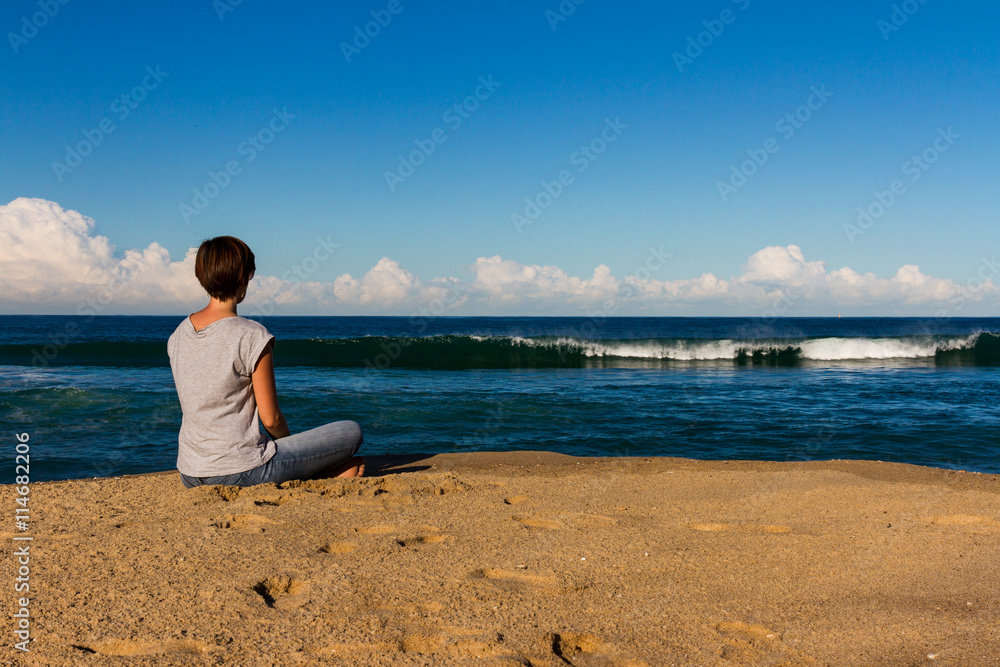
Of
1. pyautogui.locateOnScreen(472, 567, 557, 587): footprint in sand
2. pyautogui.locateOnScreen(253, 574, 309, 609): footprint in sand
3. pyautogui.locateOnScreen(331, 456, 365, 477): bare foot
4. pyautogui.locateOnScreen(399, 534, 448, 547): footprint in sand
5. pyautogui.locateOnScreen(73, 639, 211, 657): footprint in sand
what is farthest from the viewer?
pyautogui.locateOnScreen(331, 456, 365, 477): bare foot

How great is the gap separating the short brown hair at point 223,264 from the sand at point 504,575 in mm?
1255

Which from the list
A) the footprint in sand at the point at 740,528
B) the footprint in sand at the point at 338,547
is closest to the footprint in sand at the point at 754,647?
the footprint in sand at the point at 740,528

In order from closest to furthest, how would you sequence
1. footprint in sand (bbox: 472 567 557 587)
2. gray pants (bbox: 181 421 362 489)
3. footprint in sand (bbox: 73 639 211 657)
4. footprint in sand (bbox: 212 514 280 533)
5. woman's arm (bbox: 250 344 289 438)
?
footprint in sand (bbox: 73 639 211 657) → footprint in sand (bbox: 472 567 557 587) → footprint in sand (bbox: 212 514 280 533) → woman's arm (bbox: 250 344 289 438) → gray pants (bbox: 181 421 362 489)

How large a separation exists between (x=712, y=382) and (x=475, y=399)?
550 centimetres

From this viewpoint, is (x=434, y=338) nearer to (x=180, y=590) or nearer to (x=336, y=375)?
(x=336, y=375)

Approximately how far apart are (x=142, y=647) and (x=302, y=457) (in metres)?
2.02

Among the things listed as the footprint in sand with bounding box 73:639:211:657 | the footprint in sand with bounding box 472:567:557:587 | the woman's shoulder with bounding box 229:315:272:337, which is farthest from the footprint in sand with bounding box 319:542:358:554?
the woman's shoulder with bounding box 229:315:272:337

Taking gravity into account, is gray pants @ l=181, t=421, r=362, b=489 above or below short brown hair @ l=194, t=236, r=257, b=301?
below

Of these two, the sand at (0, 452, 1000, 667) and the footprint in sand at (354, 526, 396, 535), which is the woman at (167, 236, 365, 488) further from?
the footprint in sand at (354, 526, 396, 535)

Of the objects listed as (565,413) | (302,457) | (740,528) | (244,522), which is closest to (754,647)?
(740,528)

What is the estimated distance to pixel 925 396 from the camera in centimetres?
1055

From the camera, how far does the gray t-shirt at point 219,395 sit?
11.5ft

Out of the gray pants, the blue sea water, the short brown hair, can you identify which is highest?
the short brown hair

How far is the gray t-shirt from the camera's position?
3.51 metres
